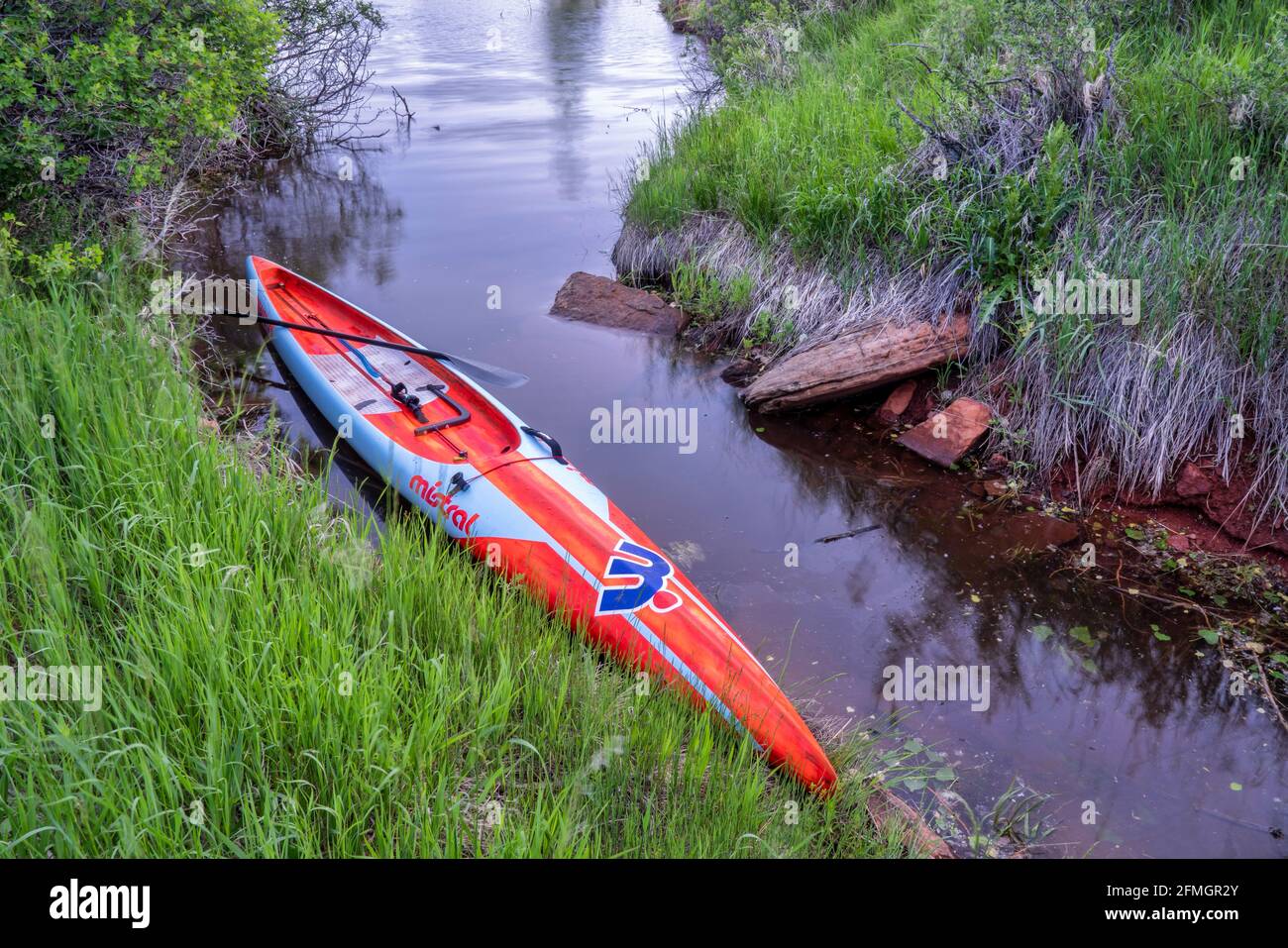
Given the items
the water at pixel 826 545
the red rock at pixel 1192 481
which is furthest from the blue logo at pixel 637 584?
the red rock at pixel 1192 481

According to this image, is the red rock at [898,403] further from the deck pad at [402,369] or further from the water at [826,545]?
the deck pad at [402,369]

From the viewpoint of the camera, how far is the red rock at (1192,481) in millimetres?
4660

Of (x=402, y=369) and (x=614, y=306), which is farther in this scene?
(x=614, y=306)

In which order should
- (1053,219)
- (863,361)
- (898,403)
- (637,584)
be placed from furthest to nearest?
(898,403), (863,361), (1053,219), (637,584)

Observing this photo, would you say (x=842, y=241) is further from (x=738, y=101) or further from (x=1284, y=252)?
(x=738, y=101)

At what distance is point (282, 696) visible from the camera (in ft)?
8.05

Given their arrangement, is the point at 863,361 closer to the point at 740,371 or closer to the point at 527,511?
the point at 740,371

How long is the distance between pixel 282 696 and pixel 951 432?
4093mm

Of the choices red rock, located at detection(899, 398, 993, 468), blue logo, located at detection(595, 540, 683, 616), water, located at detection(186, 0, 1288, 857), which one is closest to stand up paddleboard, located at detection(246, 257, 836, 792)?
blue logo, located at detection(595, 540, 683, 616)

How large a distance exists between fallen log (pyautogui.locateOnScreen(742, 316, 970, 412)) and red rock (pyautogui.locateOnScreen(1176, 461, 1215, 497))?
1391 mm

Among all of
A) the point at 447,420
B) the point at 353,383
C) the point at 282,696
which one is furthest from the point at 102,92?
the point at 282,696

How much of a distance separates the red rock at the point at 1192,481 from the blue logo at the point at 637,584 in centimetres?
280

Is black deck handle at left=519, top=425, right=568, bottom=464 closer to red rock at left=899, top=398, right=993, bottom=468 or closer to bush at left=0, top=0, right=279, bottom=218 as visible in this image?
red rock at left=899, top=398, right=993, bottom=468
